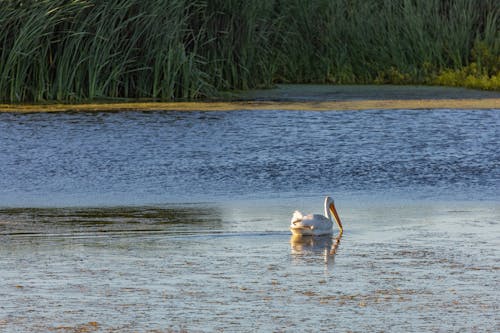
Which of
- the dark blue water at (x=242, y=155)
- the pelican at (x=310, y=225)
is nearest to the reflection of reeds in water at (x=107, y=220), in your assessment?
the dark blue water at (x=242, y=155)

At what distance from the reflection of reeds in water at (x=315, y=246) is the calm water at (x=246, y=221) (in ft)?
0.09

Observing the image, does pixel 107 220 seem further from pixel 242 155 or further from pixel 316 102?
pixel 316 102

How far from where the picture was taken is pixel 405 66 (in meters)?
21.4

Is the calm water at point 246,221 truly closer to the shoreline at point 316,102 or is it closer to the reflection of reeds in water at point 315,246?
the reflection of reeds in water at point 315,246

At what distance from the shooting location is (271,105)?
685 inches

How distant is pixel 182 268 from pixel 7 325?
1653 millimetres

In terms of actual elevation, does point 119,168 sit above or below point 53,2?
below

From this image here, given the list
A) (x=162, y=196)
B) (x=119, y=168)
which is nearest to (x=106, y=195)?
(x=162, y=196)

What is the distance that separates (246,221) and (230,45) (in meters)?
10.7

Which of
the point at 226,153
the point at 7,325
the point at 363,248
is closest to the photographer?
the point at 7,325

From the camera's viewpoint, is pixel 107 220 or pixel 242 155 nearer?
pixel 107 220

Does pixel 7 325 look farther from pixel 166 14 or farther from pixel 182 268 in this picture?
pixel 166 14

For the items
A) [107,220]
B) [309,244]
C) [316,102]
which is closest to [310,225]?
[309,244]

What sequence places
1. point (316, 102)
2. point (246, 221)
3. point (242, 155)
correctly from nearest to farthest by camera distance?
1. point (246, 221)
2. point (242, 155)
3. point (316, 102)
